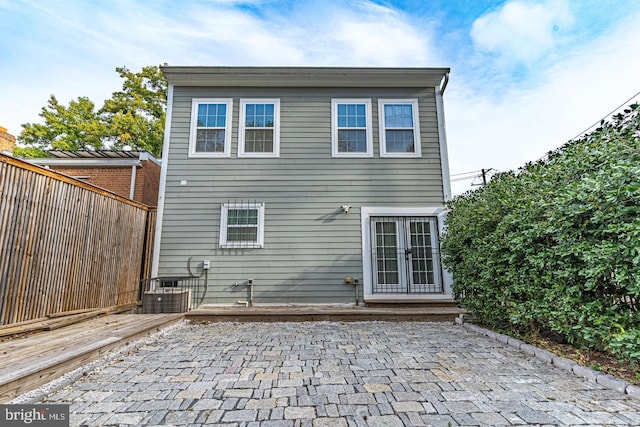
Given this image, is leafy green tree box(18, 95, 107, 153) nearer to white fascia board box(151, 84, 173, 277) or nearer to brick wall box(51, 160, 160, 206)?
brick wall box(51, 160, 160, 206)

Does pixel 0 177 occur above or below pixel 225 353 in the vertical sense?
above

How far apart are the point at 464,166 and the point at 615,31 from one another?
38.9 feet

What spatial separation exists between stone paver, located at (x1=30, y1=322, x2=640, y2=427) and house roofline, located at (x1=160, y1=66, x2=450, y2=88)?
18.5 feet

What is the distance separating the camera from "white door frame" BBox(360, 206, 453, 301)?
19.3 feet

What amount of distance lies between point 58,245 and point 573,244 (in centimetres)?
611

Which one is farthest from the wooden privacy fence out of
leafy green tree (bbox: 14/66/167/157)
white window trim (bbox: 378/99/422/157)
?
leafy green tree (bbox: 14/66/167/157)

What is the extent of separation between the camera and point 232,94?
21.9 feet

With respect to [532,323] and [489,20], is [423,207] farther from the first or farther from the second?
[489,20]

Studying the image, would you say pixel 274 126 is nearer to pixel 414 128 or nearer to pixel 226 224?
pixel 226 224

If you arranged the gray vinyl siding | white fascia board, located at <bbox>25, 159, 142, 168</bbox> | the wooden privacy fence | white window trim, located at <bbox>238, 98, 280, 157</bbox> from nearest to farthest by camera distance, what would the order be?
the wooden privacy fence < the gray vinyl siding < white window trim, located at <bbox>238, 98, 280, 157</bbox> < white fascia board, located at <bbox>25, 159, 142, 168</bbox>

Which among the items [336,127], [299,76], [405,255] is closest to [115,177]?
[299,76]

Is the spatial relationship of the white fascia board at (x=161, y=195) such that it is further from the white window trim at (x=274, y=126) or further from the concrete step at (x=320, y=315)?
the white window trim at (x=274, y=126)

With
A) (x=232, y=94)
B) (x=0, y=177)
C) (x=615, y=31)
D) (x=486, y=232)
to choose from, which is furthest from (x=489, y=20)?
(x=0, y=177)

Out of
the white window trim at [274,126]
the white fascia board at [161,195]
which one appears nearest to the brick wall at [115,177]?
the white fascia board at [161,195]
